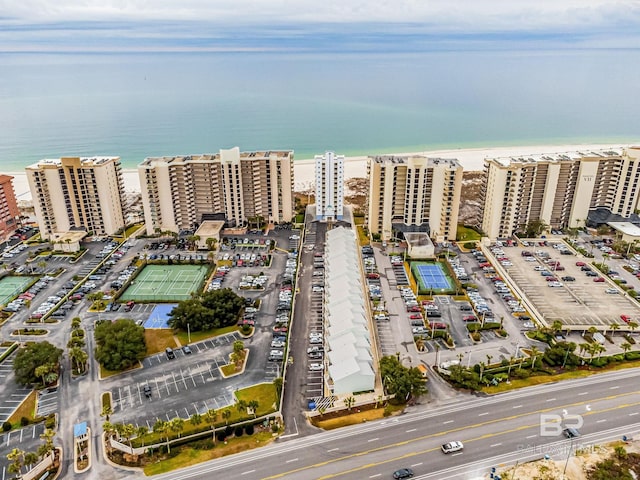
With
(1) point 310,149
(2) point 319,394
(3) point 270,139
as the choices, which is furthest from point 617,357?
(3) point 270,139

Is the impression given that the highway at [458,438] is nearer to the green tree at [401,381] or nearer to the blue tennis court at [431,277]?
the green tree at [401,381]

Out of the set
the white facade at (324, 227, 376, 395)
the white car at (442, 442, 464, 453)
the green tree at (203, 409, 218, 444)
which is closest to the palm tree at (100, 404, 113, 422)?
the green tree at (203, 409, 218, 444)

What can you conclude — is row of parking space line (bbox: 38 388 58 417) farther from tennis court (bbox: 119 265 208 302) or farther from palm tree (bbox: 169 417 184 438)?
tennis court (bbox: 119 265 208 302)

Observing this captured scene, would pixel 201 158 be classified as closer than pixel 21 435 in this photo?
No

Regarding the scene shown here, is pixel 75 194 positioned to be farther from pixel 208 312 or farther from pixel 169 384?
pixel 169 384

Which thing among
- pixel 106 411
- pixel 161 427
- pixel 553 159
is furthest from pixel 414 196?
pixel 106 411
